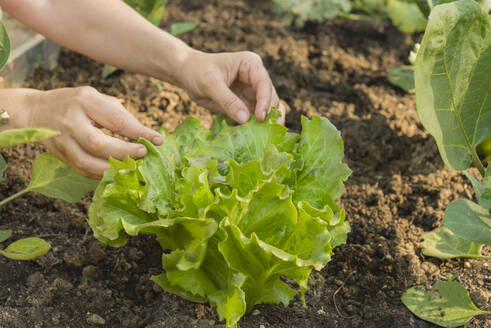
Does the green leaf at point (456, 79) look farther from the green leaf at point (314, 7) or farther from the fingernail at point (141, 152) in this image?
the green leaf at point (314, 7)

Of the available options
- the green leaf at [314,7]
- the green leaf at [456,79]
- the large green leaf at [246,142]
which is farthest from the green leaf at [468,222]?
the green leaf at [314,7]

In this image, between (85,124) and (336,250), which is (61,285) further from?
(336,250)

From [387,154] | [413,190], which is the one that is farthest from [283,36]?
[413,190]

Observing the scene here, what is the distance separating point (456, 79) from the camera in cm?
175

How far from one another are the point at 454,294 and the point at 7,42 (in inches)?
64.6

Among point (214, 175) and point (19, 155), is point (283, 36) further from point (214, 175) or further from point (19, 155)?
point (214, 175)

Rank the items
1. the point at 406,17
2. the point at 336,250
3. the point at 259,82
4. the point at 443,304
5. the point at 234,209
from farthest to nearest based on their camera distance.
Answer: the point at 406,17 → the point at 336,250 → the point at 259,82 → the point at 443,304 → the point at 234,209

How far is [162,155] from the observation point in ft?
5.51

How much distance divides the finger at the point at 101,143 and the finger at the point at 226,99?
383 millimetres

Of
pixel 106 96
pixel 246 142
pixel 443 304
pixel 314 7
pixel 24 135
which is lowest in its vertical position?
pixel 443 304

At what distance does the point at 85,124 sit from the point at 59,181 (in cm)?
34

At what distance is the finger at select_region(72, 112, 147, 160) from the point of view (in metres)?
1.60

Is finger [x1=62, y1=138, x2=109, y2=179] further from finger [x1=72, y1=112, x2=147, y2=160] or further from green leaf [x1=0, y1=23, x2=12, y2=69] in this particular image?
green leaf [x1=0, y1=23, x2=12, y2=69]

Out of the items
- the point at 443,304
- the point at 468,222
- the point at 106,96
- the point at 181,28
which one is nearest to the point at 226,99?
the point at 106,96
